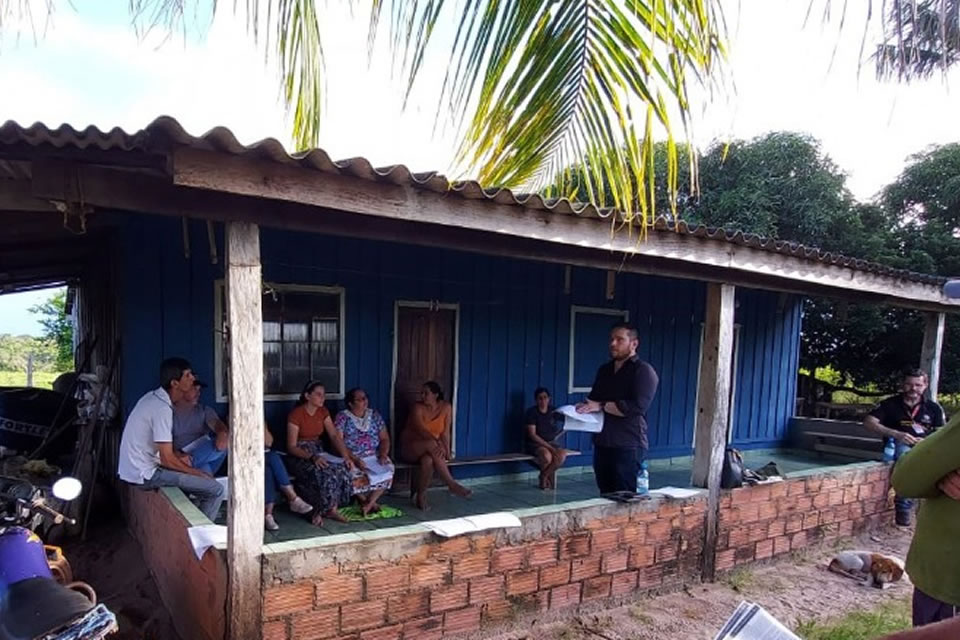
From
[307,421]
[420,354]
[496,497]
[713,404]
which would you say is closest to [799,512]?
[713,404]

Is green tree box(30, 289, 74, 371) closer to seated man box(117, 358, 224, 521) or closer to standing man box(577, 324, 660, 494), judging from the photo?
seated man box(117, 358, 224, 521)

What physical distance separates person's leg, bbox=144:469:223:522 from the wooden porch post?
1.25 m

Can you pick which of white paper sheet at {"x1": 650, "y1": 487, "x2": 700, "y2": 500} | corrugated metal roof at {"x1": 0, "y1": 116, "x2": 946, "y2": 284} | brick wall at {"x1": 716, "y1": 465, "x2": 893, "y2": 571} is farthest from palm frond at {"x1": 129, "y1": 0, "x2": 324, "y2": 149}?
brick wall at {"x1": 716, "y1": 465, "x2": 893, "y2": 571}

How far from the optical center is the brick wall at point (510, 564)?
138 inches

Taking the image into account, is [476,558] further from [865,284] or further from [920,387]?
[920,387]

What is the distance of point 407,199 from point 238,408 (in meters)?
1.36

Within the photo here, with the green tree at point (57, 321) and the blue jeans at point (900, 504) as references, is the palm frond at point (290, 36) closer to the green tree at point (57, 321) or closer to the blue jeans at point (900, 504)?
the blue jeans at point (900, 504)

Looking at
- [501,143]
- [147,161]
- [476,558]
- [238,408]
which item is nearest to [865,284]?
[476,558]

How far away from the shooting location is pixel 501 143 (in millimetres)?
2430

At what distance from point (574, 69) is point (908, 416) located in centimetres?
624

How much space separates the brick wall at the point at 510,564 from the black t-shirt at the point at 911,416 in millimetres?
1398

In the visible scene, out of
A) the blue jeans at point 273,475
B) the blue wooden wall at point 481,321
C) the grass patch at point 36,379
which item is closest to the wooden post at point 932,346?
the blue wooden wall at point 481,321

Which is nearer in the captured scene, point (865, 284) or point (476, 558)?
point (476, 558)

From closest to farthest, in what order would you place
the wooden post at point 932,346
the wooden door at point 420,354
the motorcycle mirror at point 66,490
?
the motorcycle mirror at point 66,490 < the wooden door at point 420,354 < the wooden post at point 932,346
